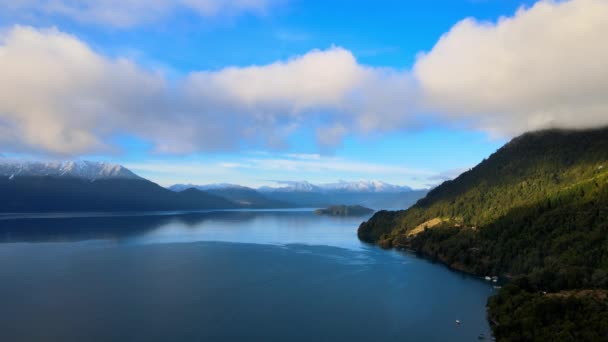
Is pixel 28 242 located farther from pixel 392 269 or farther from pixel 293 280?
pixel 392 269

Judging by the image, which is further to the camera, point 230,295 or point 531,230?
point 531,230

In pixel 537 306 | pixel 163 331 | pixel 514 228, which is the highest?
pixel 514 228

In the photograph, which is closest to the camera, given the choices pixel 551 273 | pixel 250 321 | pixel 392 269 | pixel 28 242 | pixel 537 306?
pixel 537 306

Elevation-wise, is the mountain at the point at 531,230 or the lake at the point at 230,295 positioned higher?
the mountain at the point at 531,230

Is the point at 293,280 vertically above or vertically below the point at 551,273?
below

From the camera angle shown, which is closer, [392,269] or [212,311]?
[212,311]

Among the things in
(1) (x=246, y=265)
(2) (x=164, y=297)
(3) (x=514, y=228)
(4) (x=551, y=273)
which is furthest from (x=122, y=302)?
(3) (x=514, y=228)

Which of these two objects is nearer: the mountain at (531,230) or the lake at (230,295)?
the mountain at (531,230)
